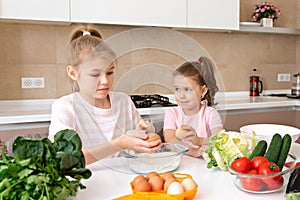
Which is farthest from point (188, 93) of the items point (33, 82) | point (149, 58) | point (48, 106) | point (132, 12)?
point (33, 82)

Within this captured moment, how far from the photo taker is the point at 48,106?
2.54m

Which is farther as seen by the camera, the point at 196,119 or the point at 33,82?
the point at 33,82

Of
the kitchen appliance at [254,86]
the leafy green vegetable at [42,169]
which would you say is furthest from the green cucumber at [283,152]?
the kitchen appliance at [254,86]

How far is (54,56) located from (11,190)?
6.70 ft

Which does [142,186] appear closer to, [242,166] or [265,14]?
[242,166]

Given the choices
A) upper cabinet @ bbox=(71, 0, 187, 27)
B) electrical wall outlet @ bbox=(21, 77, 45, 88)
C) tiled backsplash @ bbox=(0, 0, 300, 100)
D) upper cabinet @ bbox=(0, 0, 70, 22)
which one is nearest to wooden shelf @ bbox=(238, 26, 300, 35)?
tiled backsplash @ bbox=(0, 0, 300, 100)

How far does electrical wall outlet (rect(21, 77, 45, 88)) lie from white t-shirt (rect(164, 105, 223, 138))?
1.70 metres

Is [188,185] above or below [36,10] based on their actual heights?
below

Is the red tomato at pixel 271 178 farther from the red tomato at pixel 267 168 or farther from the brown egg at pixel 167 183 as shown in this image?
the brown egg at pixel 167 183

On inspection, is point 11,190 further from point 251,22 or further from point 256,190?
point 251,22

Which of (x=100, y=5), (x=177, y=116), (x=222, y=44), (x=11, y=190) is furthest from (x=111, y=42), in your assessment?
(x=222, y=44)

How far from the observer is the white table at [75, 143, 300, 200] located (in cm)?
97

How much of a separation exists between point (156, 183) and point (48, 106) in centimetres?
177

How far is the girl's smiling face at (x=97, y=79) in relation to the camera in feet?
3.65
